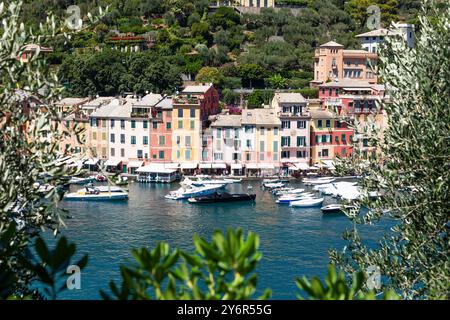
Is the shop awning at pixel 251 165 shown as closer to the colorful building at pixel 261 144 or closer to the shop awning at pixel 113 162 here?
the colorful building at pixel 261 144

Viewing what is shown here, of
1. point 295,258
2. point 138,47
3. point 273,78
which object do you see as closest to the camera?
point 295,258

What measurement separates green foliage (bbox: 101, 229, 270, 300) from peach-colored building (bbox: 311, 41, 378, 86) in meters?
59.5

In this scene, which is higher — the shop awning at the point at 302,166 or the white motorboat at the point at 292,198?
the shop awning at the point at 302,166

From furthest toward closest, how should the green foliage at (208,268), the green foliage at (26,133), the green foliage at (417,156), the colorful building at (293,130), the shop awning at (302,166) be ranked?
1. the colorful building at (293,130)
2. the shop awning at (302,166)
3. the green foliage at (417,156)
4. the green foliage at (26,133)
5. the green foliage at (208,268)

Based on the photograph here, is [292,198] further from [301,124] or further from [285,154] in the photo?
[301,124]

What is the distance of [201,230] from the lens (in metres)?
32.6

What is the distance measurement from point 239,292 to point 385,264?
6381 millimetres

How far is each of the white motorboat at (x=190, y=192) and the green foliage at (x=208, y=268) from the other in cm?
3596

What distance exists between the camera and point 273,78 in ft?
209

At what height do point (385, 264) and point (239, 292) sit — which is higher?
point (239, 292)

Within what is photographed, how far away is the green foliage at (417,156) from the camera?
943cm

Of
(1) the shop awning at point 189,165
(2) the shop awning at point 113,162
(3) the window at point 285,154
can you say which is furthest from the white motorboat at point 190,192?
(2) the shop awning at point 113,162
